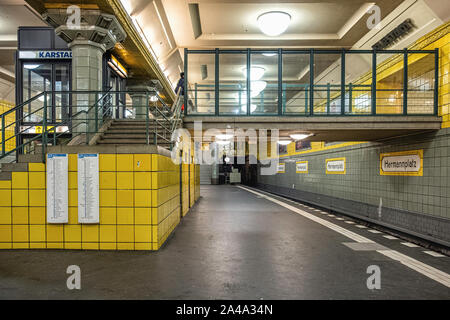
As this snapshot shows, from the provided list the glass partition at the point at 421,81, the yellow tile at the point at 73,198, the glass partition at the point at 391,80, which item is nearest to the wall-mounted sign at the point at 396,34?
the glass partition at the point at 391,80

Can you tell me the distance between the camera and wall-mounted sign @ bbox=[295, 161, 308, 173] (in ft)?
51.7

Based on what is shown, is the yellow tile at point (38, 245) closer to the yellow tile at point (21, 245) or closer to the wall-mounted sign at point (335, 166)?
the yellow tile at point (21, 245)

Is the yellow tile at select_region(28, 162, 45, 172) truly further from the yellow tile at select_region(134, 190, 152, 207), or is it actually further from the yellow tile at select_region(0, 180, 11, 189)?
the yellow tile at select_region(134, 190, 152, 207)

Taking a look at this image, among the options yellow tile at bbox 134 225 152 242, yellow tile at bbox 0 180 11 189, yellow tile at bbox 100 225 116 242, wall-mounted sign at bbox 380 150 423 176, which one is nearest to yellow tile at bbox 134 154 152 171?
yellow tile at bbox 134 225 152 242

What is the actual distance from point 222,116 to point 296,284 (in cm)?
507

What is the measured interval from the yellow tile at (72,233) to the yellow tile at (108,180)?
985 mm

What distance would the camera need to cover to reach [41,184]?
5438 millimetres

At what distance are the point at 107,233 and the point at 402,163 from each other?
862cm

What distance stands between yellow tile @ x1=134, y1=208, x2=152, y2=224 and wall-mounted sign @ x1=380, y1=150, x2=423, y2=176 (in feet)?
24.6

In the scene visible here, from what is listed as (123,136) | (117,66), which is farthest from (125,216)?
(117,66)

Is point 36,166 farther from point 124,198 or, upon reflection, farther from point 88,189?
point 124,198

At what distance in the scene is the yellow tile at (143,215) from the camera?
210 inches

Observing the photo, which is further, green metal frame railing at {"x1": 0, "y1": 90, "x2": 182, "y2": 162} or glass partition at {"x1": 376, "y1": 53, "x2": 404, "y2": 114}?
glass partition at {"x1": 376, "y1": 53, "x2": 404, "y2": 114}
